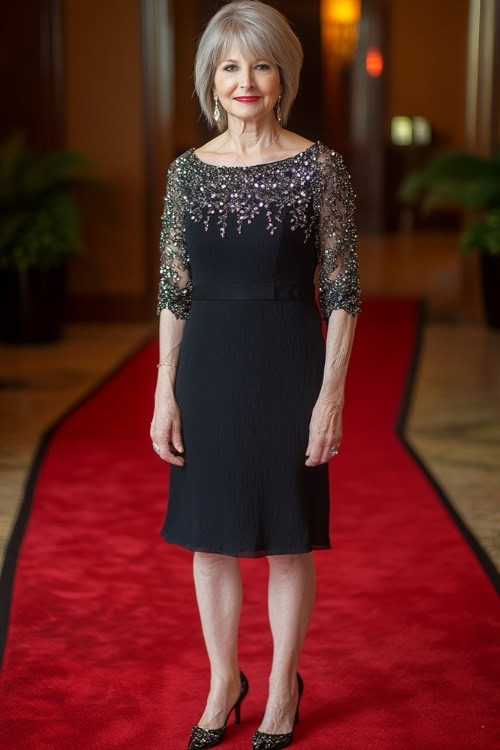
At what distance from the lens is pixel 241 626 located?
143 inches

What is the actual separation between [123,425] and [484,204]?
4120 millimetres

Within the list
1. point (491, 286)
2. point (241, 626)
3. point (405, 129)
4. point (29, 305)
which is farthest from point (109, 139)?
point (405, 129)

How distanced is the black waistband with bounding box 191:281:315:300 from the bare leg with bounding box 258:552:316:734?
26.0 inches

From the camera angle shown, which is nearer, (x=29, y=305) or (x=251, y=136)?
(x=251, y=136)

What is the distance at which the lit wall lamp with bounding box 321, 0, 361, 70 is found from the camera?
17.0 m

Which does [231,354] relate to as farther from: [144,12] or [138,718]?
[144,12]

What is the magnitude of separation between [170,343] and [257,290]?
0.90 ft

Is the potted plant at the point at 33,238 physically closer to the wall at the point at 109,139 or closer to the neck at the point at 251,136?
the wall at the point at 109,139

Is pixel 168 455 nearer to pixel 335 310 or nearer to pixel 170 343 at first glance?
pixel 170 343

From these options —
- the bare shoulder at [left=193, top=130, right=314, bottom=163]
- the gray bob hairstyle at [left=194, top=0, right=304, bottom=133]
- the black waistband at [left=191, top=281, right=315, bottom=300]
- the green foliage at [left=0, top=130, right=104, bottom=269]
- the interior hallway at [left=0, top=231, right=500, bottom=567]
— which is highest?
the gray bob hairstyle at [left=194, top=0, right=304, bottom=133]

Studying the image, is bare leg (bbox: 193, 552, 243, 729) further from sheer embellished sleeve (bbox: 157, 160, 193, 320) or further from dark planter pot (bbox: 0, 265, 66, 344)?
dark planter pot (bbox: 0, 265, 66, 344)

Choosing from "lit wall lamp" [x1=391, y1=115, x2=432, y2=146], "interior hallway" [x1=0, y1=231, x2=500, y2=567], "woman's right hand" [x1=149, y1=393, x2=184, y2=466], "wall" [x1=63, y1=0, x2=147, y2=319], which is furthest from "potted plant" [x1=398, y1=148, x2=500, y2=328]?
"lit wall lamp" [x1=391, y1=115, x2=432, y2=146]

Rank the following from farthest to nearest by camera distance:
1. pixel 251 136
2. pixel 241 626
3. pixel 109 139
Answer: pixel 109 139 < pixel 241 626 < pixel 251 136

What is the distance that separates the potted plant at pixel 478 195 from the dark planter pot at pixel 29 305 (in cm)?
307
